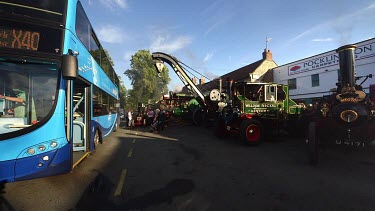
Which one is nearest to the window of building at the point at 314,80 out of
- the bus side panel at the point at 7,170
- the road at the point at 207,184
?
the road at the point at 207,184

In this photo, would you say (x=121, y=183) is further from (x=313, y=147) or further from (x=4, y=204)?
(x=313, y=147)

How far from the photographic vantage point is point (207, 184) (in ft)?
15.3

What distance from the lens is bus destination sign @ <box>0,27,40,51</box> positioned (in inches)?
152

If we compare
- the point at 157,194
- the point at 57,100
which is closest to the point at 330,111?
the point at 157,194

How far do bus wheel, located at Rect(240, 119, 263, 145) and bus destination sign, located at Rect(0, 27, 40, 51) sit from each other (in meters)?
7.05

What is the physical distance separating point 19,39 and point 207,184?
442cm

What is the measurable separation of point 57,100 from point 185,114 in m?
13.8

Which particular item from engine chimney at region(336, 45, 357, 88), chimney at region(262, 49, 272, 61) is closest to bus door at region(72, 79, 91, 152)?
engine chimney at region(336, 45, 357, 88)

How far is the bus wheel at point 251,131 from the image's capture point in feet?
28.5

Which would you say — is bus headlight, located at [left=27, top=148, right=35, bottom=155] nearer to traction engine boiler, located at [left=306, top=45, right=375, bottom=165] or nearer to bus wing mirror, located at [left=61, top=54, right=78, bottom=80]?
bus wing mirror, located at [left=61, top=54, right=78, bottom=80]

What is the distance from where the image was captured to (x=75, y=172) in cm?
554

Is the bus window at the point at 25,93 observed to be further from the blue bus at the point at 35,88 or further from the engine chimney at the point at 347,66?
the engine chimney at the point at 347,66

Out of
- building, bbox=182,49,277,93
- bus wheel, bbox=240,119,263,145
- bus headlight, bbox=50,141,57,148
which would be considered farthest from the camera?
building, bbox=182,49,277,93

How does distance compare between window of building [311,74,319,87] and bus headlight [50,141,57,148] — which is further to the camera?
window of building [311,74,319,87]
